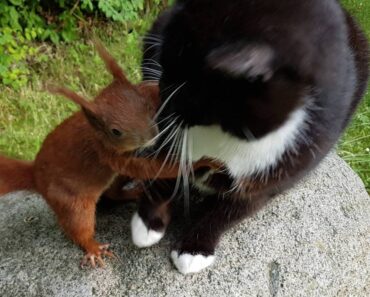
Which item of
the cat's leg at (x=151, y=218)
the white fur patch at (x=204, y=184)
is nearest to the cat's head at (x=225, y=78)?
the white fur patch at (x=204, y=184)

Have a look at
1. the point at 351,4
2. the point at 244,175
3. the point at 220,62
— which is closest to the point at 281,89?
the point at 220,62

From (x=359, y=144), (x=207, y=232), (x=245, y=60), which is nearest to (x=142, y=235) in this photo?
(x=207, y=232)

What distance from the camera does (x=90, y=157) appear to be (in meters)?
1.27

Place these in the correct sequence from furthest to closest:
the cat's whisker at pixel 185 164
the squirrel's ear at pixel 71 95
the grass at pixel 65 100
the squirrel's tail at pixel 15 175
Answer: the grass at pixel 65 100
the squirrel's tail at pixel 15 175
the cat's whisker at pixel 185 164
the squirrel's ear at pixel 71 95

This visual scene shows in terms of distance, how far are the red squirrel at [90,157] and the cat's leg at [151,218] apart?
9 centimetres

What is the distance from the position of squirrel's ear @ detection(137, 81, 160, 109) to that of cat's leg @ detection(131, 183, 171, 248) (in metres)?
0.32

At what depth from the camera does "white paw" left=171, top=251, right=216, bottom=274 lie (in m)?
1.43

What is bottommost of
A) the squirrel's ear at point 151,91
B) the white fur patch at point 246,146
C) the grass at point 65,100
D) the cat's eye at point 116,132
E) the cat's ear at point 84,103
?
the grass at point 65,100

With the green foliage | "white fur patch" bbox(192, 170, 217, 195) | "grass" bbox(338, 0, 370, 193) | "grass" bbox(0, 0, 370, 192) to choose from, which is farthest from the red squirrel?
the green foliage

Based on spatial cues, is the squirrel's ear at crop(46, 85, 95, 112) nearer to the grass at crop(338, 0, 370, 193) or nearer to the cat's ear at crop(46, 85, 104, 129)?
the cat's ear at crop(46, 85, 104, 129)

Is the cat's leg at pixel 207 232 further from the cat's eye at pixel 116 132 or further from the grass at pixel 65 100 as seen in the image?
the grass at pixel 65 100

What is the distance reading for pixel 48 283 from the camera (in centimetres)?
143

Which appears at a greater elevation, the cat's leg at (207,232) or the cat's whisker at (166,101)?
the cat's whisker at (166,101)

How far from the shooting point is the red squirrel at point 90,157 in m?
1.12
